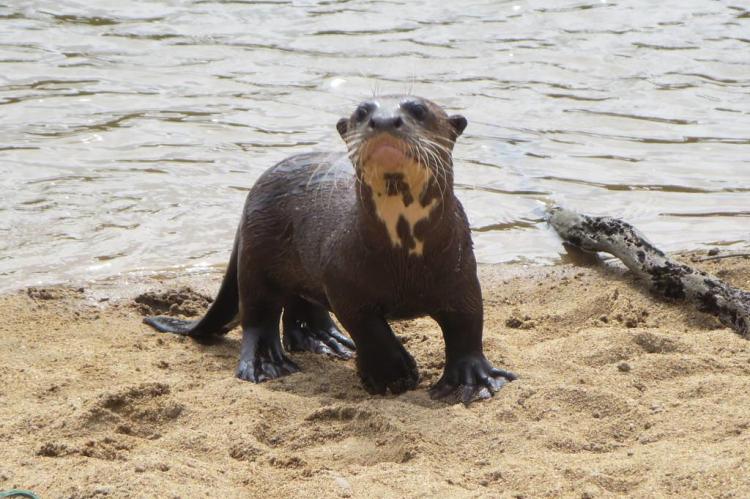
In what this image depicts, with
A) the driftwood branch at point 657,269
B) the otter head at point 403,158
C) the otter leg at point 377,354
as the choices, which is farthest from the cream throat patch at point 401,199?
the driftwood branch at point 657,269

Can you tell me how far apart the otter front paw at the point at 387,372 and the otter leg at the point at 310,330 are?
67cm

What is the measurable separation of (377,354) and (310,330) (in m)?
0.88

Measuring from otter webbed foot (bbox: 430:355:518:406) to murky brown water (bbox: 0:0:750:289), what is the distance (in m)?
2.09

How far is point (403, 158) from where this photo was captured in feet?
12.5

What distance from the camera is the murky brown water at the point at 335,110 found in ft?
22.2

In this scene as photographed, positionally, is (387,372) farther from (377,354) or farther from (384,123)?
(384,123)

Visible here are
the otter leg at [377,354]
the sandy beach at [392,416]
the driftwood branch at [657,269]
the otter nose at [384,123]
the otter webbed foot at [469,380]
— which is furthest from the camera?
the driftwood branch at [657,269]

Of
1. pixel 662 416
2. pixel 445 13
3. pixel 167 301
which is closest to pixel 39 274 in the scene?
pixel 167 301

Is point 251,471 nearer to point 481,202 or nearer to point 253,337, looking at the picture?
point 253,337

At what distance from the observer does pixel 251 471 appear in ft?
11.3

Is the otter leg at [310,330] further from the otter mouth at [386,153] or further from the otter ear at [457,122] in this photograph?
the otter mouth at [386,153]

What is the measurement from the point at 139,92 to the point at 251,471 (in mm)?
6263

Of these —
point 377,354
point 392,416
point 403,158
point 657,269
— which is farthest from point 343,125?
point 657,269

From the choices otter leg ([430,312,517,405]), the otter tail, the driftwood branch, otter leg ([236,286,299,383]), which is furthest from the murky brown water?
otter leg ([430,312,517,405])
